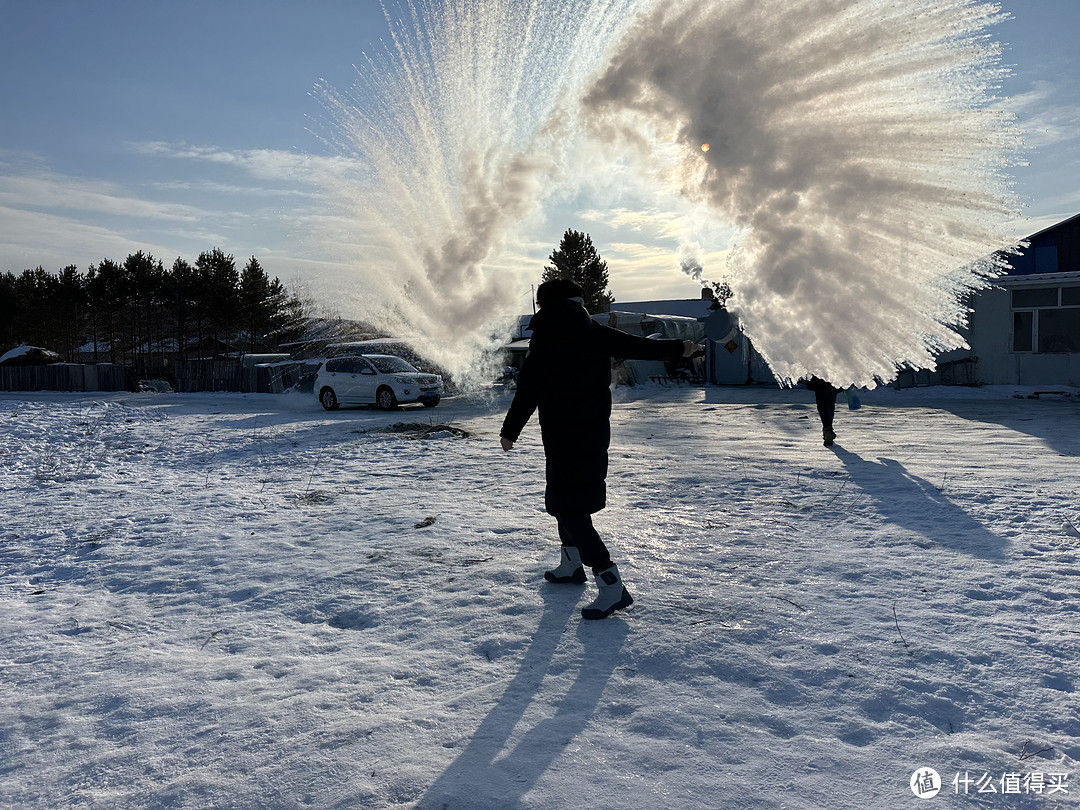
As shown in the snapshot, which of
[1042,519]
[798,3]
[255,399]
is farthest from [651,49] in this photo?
[255,399]

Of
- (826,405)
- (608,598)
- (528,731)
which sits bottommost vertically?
(528,731)

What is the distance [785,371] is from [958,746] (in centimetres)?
560

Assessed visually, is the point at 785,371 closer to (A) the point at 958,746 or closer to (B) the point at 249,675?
(A) the point at 958,746

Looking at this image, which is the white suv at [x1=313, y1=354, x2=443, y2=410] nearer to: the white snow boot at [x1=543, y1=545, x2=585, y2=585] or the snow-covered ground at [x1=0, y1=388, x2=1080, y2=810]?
the snow-covered ground at [x1=0, y1=388, x2=1080, y2=810]

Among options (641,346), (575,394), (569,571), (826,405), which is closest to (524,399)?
(575,394)

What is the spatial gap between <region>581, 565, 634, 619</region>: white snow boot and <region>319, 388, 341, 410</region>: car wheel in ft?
54.2

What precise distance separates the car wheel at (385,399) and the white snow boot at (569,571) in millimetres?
14472

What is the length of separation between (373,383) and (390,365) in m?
0.88

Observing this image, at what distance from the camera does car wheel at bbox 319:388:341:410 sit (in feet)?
63.7

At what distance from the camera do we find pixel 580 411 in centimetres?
414

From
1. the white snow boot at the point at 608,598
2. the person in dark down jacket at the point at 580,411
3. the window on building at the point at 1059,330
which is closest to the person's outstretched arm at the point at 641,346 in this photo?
the person in dark down jacket at the point at 580,411

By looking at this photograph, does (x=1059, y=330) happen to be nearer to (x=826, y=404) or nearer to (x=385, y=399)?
(x=826, y=404)

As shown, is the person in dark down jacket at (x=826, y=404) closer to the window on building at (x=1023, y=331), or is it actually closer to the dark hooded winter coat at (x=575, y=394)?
the dark hooded winter coat at (x=575, y=394)

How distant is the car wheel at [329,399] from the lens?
63.7 feet
